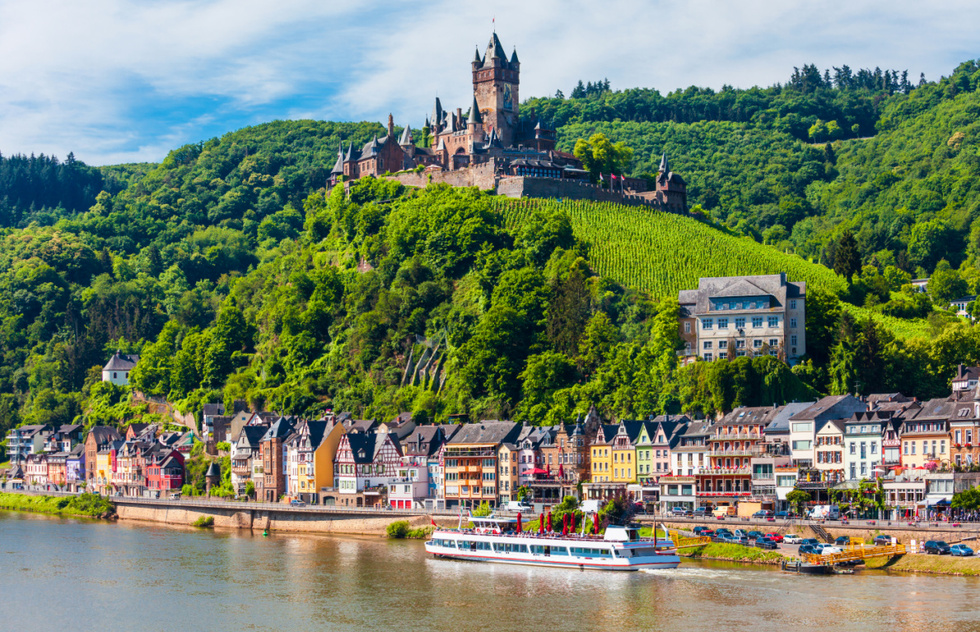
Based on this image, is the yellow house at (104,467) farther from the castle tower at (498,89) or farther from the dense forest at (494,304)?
the castle tower at (498,89)

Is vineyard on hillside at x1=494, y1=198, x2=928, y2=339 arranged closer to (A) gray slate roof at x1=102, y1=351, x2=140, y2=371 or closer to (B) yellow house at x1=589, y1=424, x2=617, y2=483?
(B) yellow house at x1=589, y1=424, x2=617, y2=483

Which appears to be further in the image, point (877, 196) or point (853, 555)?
point (877, 196)

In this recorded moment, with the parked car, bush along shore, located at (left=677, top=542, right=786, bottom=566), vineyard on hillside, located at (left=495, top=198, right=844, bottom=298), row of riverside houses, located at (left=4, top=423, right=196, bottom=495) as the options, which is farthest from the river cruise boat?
row of riverside houses, located at (left=4, top=423, right=196, bottom=495)

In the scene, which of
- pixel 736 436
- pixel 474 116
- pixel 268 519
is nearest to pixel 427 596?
pixel 736 436

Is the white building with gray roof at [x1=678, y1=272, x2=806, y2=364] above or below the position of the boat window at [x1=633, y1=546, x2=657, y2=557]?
above

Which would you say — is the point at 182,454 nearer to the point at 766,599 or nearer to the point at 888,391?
the point at 888,391

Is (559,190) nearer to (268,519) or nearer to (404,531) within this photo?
(268,519)

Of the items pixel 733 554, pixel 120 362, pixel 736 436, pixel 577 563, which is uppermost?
pixel 120 362
